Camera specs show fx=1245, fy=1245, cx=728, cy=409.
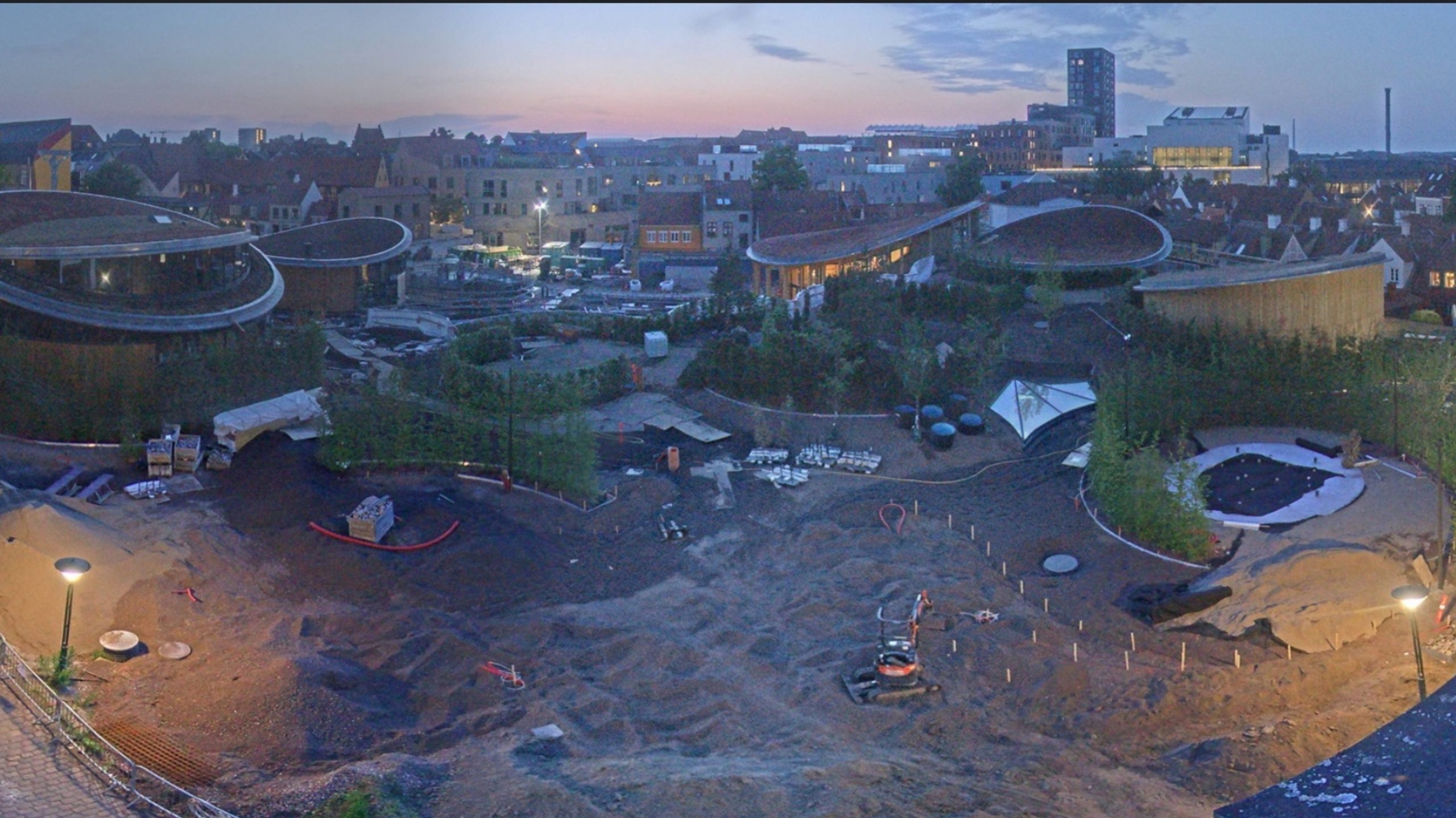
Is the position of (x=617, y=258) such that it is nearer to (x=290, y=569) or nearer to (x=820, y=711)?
(x=290, y=569)

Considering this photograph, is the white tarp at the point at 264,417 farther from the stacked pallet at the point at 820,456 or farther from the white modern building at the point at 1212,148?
the white modern building at the point at 1212,148

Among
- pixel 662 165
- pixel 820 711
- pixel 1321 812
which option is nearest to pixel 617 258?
pixel 662 165

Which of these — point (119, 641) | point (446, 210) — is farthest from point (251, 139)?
point (119, 641)

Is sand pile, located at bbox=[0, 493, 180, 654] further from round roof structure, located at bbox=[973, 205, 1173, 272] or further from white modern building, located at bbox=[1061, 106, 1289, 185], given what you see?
white modern building, located at bbox=[1061, 106, 1289, 185]

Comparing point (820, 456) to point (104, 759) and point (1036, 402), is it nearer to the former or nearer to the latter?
point (1036, 402)

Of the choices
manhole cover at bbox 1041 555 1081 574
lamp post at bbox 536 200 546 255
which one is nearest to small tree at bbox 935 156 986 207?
lamp post at bbox 536 200 546 255

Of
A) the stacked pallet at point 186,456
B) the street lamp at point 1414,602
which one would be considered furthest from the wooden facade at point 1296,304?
the stacked pallet at point 186,456

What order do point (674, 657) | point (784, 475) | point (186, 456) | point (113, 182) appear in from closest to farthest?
point (674, 657), point (186, 456), point (784, 475), point (113, 182)
